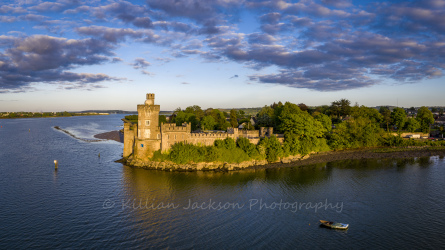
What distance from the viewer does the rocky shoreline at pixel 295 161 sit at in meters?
40.2

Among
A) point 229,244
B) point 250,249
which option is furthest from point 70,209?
point 250,249

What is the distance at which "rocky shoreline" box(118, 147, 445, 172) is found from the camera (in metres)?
40.2

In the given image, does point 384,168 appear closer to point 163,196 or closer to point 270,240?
point 270,240

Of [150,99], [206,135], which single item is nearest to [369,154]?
[206,135]

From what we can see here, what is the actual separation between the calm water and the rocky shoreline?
188 centimetres

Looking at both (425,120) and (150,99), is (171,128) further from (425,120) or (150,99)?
(425,120)

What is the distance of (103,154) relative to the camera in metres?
53.7

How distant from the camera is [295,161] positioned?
1813 inches

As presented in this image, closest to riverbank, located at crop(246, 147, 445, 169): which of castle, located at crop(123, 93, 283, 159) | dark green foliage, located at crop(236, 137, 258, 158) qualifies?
dark green foliage, located at crop(236, 137, 258, 158)

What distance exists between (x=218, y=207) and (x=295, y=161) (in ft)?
76.8

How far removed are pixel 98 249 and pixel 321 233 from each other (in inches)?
673

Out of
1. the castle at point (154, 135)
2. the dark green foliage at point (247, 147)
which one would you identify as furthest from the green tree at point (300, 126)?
the castle at point (154, 135)

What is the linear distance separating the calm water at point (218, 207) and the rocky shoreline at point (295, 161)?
188 cm

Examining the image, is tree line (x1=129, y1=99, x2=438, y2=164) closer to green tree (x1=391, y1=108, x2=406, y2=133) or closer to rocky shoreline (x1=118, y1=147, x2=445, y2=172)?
green tree (x1=391, y1=108, x2=406, y2=133)
